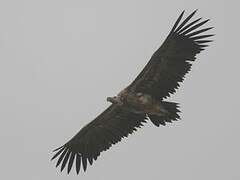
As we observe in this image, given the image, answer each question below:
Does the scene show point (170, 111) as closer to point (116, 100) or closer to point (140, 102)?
point (140, 102)

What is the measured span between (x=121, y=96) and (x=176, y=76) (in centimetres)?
182

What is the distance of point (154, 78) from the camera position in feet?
52.9

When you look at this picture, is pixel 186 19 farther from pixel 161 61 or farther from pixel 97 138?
pixel 97 138

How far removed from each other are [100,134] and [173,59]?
13.0 feet

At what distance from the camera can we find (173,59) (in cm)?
1577

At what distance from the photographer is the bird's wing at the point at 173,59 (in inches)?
612

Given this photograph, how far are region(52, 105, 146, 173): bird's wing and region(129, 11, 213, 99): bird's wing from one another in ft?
5.32

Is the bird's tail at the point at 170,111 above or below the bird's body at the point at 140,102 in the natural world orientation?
below

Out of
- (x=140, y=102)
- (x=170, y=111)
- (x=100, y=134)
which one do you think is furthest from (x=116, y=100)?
(x=100, y=134)

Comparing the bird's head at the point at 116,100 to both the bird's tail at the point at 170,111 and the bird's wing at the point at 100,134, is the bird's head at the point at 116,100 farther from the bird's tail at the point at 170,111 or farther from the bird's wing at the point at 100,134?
the bird's tail at the point at 170,111

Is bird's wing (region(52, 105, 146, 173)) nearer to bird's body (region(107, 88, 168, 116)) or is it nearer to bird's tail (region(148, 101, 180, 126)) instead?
bird's body (region(107, 88, 168, 116))

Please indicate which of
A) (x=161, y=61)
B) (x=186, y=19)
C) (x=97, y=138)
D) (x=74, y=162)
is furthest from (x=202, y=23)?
(x=74, y=162)

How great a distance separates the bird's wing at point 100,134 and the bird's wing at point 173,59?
1620mm

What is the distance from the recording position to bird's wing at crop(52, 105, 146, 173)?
57.3 ft
